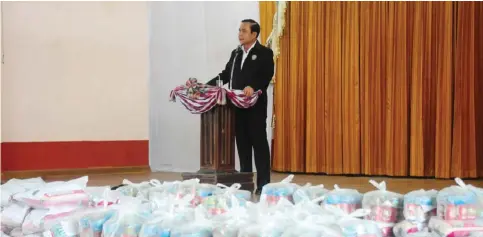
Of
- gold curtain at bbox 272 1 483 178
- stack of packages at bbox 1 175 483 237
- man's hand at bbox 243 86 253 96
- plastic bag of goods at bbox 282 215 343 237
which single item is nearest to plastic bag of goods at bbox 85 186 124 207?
stack of packages at bbox 1 175 483 237

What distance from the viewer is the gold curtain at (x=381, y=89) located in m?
4.16

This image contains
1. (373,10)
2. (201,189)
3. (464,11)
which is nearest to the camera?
(201,189)

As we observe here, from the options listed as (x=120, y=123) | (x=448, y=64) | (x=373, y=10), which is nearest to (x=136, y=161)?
(x=120, y=123)

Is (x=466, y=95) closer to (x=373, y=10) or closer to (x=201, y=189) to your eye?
(x=373, y=10)

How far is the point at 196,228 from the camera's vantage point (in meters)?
1.03

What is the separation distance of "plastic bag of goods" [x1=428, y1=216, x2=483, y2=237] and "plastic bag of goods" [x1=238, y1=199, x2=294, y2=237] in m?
0.29

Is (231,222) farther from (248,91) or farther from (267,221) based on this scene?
(248,91)

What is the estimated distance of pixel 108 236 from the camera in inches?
43.4

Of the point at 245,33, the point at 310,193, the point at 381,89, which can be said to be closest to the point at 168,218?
the point at 310,193

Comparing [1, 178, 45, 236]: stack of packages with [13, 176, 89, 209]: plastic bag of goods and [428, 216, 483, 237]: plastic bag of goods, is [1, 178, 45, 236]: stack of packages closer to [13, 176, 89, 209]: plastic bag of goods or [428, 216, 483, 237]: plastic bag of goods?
[13, 176, 89, 209]: plastic bag of goods

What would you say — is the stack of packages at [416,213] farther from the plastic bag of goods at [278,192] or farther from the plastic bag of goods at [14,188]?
the plastic bag of goods at [14,188]

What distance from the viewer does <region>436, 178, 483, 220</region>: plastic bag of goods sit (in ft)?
3.47

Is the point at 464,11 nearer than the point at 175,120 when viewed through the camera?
Yes

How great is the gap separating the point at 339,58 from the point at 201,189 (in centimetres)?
340
